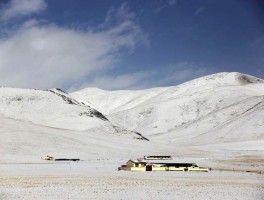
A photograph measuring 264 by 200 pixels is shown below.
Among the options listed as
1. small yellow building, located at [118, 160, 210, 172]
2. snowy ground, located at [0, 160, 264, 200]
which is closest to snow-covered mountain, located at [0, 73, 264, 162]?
small yellow building, located at [118, 160, 210, 172]

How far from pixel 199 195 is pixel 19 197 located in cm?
1183

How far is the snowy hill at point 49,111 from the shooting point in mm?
149625

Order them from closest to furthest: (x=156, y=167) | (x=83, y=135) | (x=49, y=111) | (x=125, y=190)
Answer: (x=125, y=190) < (x=156, y=167) < (x=83, y=135) < (x=49, y=111)

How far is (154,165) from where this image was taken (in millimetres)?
63188

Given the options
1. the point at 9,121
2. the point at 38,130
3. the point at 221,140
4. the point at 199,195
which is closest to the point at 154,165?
the point at 199,195

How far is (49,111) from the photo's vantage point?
529ft

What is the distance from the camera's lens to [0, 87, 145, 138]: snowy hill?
150 m

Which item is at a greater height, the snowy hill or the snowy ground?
the snowy hill

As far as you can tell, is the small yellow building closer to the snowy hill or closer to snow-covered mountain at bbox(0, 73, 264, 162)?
snow-covered mountain at bbox(0, 73, 264, 162)

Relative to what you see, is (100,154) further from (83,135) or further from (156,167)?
(156,167)

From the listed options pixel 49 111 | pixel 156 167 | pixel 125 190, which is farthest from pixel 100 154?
pixel 49 111

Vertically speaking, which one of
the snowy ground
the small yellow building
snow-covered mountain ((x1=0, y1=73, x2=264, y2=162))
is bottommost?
the snowy ground

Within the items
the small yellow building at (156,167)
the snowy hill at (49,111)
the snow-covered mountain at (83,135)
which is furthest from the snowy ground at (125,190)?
the snowy hill at (49,111)

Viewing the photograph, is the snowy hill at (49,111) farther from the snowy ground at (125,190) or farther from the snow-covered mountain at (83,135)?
the snowy ground at (125,190)
